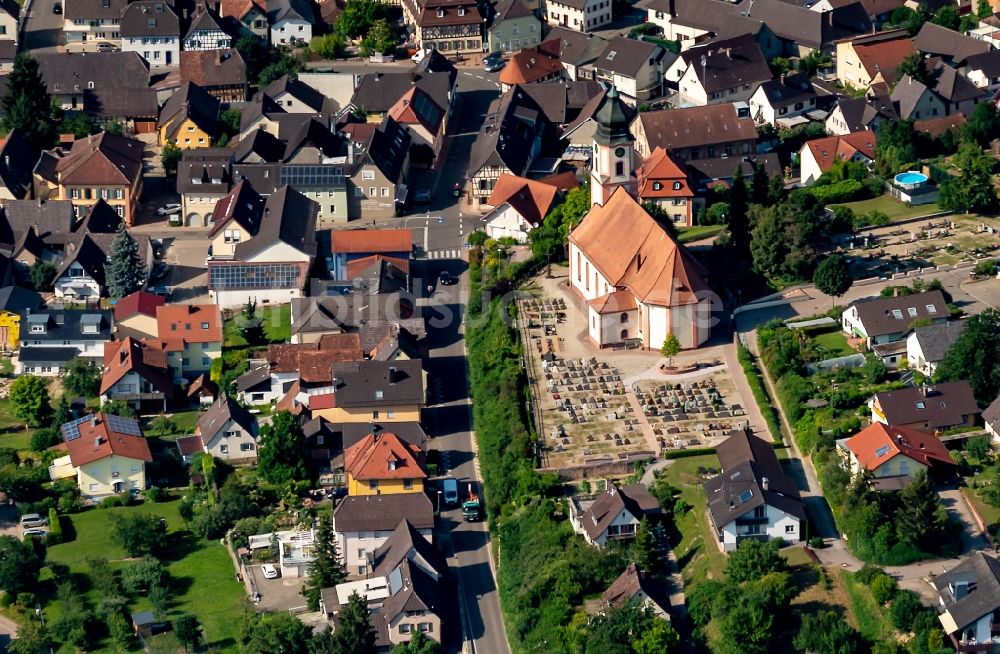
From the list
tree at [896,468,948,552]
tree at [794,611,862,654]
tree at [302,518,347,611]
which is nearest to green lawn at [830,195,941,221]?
tree at [896,468,948,552]

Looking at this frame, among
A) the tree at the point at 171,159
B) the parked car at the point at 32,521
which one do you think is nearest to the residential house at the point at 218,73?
the tree at the point at 171,159

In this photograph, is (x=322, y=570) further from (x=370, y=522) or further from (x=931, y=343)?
(x=931, y=343)

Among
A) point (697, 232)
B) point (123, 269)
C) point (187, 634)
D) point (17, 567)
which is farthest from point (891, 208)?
point (17, 567)

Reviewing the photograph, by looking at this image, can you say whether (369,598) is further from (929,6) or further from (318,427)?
(929,6)

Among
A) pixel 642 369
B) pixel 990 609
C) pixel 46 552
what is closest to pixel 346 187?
pixel 642 369

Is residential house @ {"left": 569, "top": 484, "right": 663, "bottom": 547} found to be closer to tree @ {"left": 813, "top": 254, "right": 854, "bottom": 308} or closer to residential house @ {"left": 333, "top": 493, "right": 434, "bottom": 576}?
residential house @ {"left": 333, "top": 493, "right": 434, "bottom": 576}
